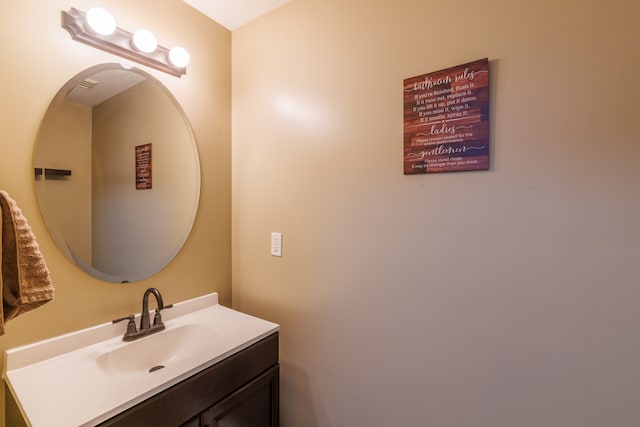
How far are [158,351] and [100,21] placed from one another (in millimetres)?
1343

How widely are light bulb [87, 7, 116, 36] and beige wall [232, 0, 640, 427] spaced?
2.15ft

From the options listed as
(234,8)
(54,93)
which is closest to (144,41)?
(54,93)

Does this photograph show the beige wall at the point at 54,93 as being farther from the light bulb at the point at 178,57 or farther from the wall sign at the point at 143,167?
the wall sign at the point at 143,167

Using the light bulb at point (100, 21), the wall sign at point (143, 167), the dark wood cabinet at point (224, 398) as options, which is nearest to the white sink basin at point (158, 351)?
the dark wood cabinet at point (224, 398)

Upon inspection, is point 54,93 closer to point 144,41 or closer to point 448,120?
point 144,41

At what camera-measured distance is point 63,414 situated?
2.47 feet

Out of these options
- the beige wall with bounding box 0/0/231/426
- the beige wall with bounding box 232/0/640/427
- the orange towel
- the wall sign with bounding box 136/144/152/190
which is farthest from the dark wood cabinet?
the wall sign with bounding box 136/144/152/190

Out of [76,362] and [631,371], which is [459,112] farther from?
[76,362]

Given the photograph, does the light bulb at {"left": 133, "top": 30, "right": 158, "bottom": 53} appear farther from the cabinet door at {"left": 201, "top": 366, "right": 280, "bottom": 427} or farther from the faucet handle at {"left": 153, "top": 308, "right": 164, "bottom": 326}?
the cabinet door at {"left": 201, "top": 366, "right": 280, "bottom": 427}

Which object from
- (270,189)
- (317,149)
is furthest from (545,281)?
(270,189)

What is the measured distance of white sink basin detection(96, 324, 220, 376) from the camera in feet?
3.61

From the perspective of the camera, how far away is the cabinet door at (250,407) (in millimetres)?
1016

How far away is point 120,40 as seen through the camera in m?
1.18

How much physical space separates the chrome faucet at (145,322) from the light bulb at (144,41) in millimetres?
1038
